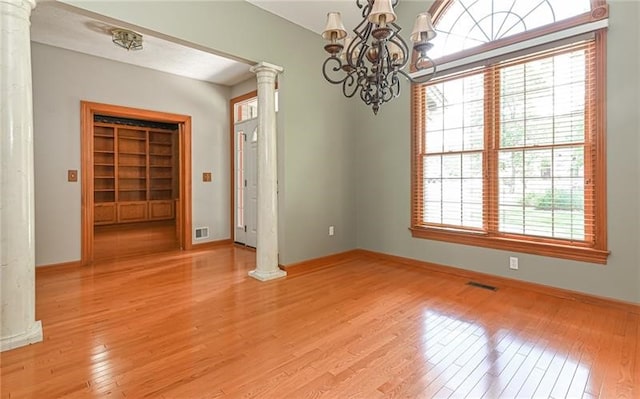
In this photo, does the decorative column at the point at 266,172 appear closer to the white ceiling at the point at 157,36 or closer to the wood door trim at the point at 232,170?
the white ceiling at the point at 157,36

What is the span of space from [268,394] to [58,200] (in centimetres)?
414

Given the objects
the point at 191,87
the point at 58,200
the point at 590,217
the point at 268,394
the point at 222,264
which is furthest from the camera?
the point at 191,87

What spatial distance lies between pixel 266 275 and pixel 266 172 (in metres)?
1.22

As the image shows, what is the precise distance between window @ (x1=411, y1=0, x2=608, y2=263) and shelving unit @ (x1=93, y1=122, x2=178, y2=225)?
21.5ft

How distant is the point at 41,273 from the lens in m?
4.01

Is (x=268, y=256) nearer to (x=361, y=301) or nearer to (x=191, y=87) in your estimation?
(x=361, y=301)

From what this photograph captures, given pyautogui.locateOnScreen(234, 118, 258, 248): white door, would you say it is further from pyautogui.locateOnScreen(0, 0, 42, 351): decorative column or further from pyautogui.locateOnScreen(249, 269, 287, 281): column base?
pyautogui.locateOnScreen(0, 0, 42, 351): decorative column

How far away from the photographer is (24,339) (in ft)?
7.43

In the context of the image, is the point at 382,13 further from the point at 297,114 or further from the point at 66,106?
the point at 66,106

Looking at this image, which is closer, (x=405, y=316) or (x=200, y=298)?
(x=405, y=316)

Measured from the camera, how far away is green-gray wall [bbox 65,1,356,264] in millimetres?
3174

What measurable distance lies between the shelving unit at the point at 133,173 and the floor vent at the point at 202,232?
3.07 m

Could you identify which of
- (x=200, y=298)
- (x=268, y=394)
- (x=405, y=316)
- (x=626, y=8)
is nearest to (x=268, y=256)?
(x=200, y=298)

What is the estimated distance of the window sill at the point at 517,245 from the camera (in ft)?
9.82
